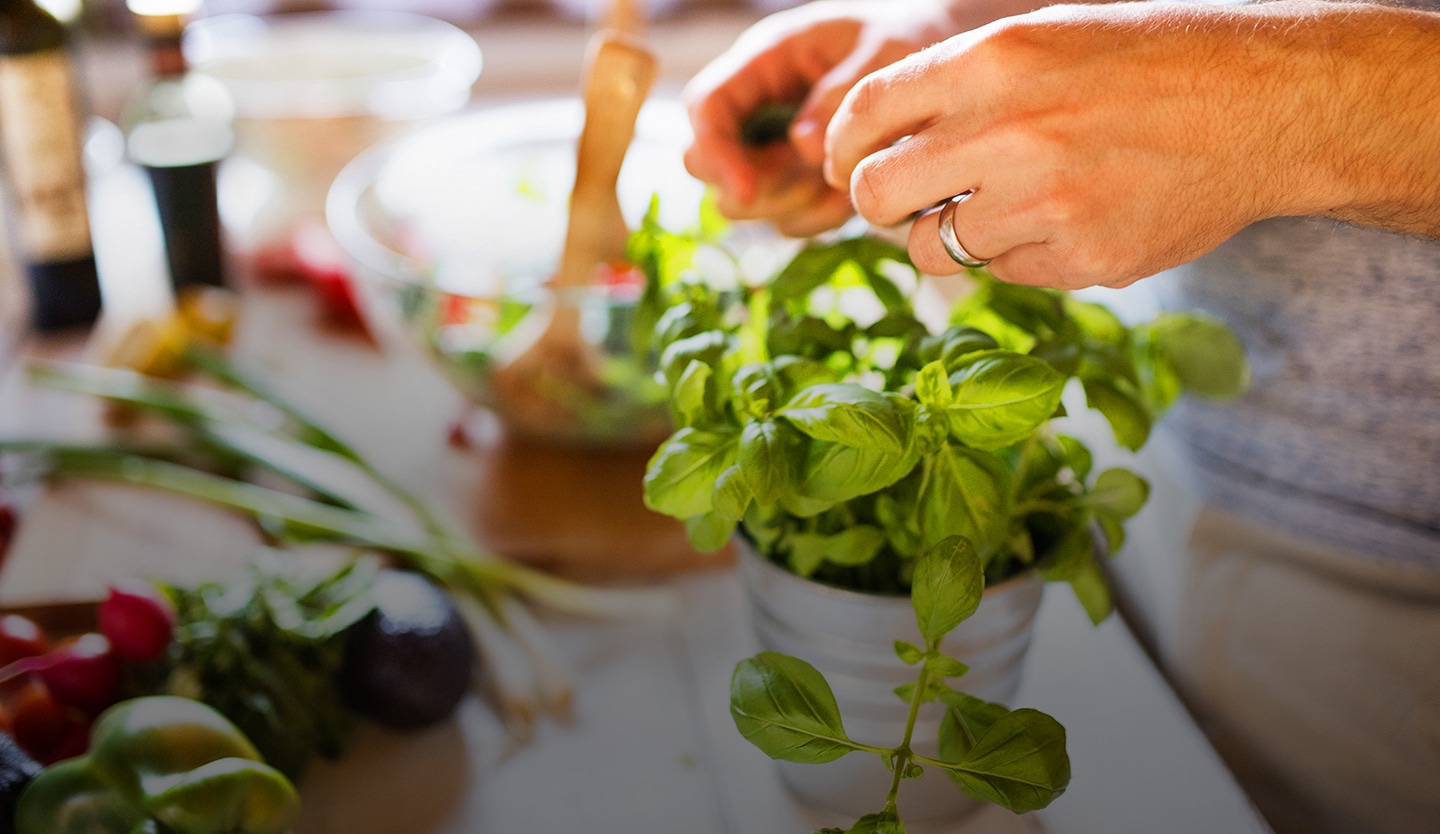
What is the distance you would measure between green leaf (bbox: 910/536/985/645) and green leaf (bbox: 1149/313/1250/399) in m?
0.23

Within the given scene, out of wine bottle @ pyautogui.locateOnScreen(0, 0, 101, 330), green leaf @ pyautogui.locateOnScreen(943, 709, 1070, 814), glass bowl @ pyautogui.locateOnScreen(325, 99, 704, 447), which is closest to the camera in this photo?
green leaf @ pyautogui.locateOnScreen(943, 709, 1070, 814)

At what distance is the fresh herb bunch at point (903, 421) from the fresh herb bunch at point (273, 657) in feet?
1.02

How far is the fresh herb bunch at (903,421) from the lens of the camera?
44 centimetres

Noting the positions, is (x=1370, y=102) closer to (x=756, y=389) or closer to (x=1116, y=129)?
(x=1116, y=129)

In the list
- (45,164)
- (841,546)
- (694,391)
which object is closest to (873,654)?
(841,546)

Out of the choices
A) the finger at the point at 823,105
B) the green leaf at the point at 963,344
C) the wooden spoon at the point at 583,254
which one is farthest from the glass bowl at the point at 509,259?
the green leaf at the point at 963,344

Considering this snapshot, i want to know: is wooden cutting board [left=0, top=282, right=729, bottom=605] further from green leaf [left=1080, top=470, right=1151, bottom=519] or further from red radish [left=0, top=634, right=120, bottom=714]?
green leaf [left=1080, top=470, right=1151, bottom=519]

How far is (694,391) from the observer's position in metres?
0.49

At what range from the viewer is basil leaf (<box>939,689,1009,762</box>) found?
1.46 ft

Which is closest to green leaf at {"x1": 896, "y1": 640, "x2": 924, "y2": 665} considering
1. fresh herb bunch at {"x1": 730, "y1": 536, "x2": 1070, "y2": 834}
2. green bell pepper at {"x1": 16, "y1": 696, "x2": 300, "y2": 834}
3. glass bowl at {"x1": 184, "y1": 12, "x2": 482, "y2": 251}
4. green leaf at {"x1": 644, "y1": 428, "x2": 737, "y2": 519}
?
fresh herb bunch at {"x1": 730, "y1": 536, "x2": 1070, "y2": 834}

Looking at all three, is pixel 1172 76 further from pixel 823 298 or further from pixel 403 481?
pixel 403 481

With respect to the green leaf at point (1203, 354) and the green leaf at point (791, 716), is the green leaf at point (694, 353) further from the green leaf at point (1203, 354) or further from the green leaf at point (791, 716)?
the green leaf at point (1203, 354)

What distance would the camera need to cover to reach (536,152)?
114cm

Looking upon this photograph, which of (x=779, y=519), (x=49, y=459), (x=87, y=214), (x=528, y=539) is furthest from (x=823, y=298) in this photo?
(x=87, y=214)
